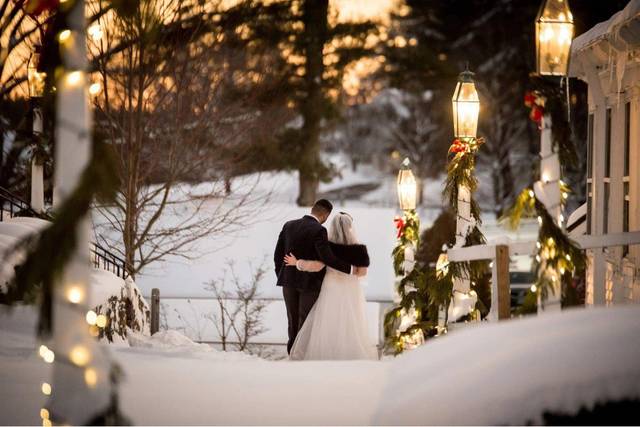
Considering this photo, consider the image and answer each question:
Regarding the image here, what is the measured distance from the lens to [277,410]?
541 centimetres

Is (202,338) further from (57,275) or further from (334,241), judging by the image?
(57,275)

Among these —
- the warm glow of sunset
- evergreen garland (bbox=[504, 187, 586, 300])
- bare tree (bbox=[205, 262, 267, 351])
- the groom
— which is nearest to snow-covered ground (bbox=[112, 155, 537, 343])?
bare tree (bbox=[205, 262, 267, 351])

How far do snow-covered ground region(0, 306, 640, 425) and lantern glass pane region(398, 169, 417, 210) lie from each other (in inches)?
212

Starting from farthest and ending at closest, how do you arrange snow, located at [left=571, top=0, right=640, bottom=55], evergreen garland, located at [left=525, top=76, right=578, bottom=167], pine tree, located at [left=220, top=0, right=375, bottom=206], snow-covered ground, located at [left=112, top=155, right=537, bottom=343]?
pine tree, located at [left=220, top=0, right=375, bottom=206] < snow-covered ground, located at [left=112, top=155, right=537, bottom=343] < snow, located at [left=571, top=0, right=640, bottom=55] < evergreen garland, located at [left=525, top=76, right=578, bottom=167]

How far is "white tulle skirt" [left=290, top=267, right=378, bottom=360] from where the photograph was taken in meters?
10.5

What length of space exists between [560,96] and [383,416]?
2.78m

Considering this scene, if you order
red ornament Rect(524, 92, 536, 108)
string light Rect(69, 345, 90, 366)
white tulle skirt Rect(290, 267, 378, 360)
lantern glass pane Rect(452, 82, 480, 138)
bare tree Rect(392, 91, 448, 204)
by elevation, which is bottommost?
white tulle skirt Rect(290, 267, 378, 360)

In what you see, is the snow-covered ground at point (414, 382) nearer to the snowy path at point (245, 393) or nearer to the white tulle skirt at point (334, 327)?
the snowy path at point (245, 393)

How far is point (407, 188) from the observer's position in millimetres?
11750

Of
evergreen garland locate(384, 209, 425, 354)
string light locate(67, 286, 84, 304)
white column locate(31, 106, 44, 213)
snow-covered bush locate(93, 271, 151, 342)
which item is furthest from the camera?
white column locate(31, 106, 44, 213)

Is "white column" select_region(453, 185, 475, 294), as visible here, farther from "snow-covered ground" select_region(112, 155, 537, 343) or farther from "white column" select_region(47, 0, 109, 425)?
"snow-covered ground" select_region(112, 155, 537, 343)

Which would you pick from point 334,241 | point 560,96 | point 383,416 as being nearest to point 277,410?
point 383,416

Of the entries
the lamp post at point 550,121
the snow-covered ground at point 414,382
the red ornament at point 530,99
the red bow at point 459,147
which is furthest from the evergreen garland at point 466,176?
the snow-covered ground at point 414,382

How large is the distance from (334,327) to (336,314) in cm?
16
